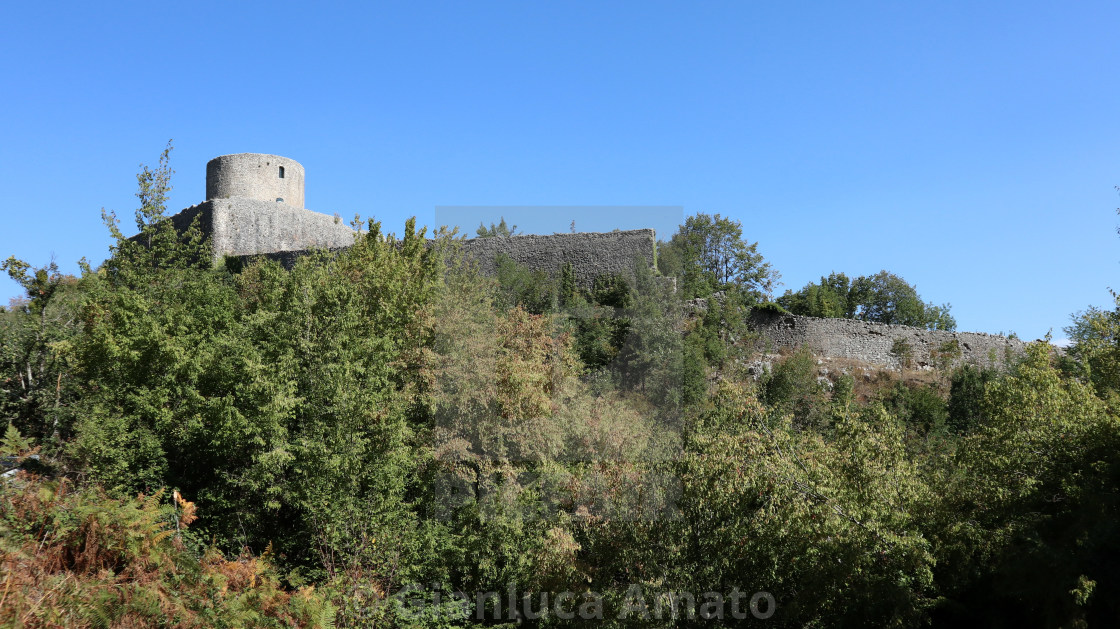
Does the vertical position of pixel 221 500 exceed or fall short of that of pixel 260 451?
it falls short

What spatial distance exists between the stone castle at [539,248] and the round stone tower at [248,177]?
4 centimetres

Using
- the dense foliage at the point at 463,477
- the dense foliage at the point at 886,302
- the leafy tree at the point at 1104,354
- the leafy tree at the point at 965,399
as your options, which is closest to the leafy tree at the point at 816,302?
the dense foliage at the point at 886,302

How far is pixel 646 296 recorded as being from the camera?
2534cm

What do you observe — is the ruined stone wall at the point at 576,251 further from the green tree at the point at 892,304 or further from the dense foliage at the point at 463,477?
the green tree at the point at 892,304

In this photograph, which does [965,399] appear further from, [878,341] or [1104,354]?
[1104,354]

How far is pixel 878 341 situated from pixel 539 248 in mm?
14579

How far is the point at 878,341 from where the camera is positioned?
30.6 meters

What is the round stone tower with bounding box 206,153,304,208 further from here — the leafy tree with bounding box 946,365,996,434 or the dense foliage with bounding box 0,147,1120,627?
the leafy tree with bounding box 946,365,996,434

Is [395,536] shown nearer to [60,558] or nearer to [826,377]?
[60,558]

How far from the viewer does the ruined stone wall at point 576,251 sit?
89.4 feet

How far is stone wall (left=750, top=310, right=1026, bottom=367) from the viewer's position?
29.4 metres

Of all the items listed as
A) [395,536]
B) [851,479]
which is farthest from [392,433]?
[851,479]

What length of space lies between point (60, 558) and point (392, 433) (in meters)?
6.06
